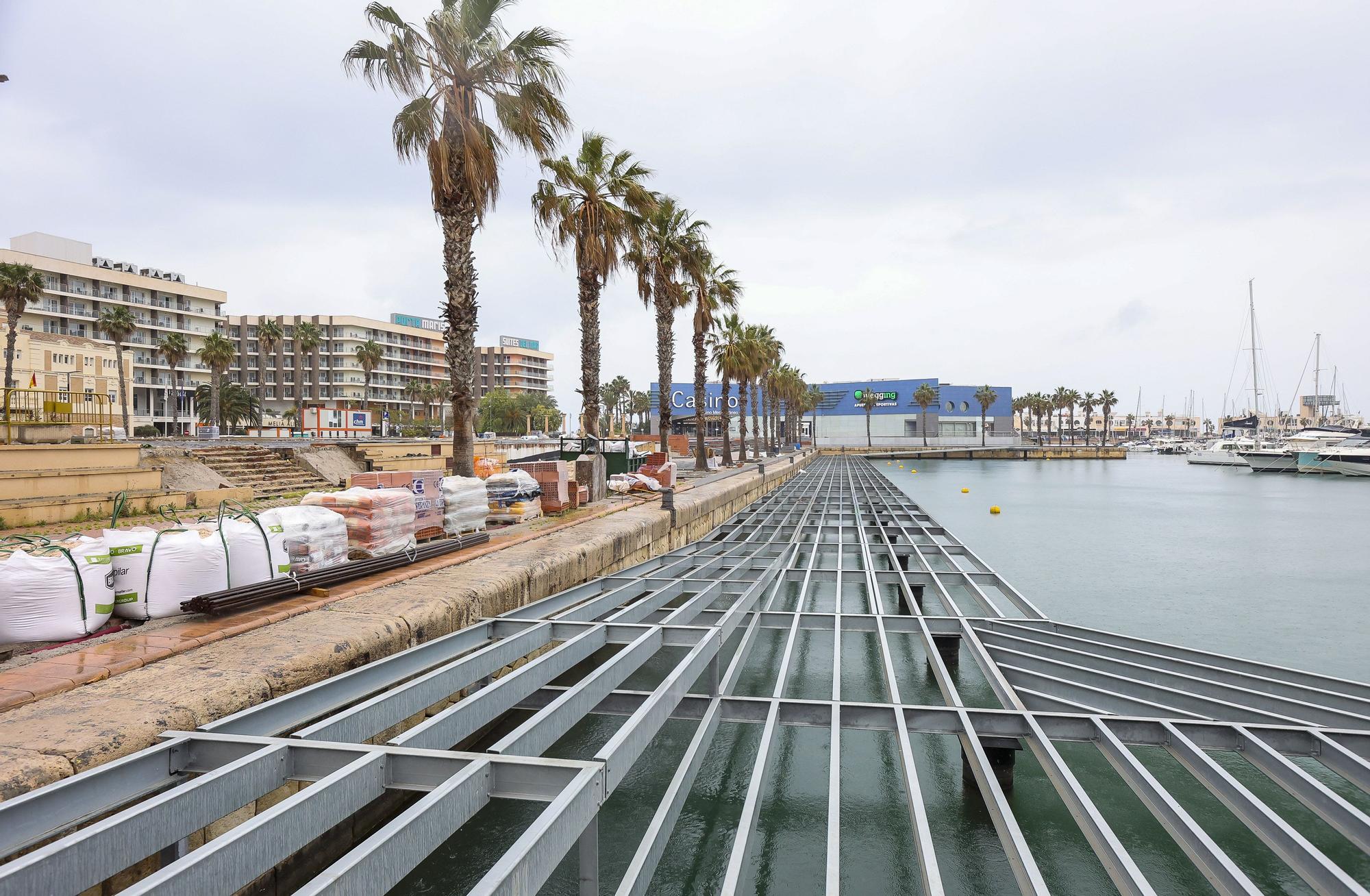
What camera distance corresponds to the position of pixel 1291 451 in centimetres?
7475

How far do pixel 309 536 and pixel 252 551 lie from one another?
0.83 metres

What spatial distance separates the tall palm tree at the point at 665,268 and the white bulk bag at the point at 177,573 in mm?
20958

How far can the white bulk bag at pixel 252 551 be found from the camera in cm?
652

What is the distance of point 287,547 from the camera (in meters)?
7.24

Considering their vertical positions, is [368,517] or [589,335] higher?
[589,335]

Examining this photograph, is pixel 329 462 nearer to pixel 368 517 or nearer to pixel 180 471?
pixel 180 471

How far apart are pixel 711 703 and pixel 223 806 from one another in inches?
122

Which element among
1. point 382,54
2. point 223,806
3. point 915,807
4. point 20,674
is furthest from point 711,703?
point 382,54

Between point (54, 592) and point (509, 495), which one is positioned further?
point (509, 495)

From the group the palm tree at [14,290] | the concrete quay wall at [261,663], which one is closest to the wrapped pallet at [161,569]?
the concrete quay wall at [261,663]

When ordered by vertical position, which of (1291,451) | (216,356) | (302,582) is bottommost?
(1291,451)

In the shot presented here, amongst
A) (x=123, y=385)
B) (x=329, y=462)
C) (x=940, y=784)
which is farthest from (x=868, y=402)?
(x=940, y=784)

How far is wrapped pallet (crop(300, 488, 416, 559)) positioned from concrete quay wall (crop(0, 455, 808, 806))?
37.8 inches

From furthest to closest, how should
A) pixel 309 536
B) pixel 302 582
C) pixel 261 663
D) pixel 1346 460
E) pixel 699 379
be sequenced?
pixel 1346 460, pixel 699 379, pixel 309 536, pixel 302 582, pixel 261 663
